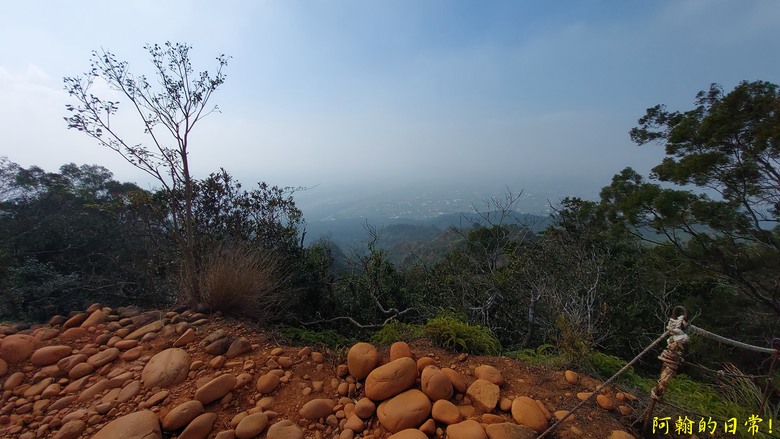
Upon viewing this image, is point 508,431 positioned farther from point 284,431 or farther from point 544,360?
point 284,431

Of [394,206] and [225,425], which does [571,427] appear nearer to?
[225,425]

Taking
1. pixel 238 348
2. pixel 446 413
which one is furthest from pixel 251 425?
pixel 446 413

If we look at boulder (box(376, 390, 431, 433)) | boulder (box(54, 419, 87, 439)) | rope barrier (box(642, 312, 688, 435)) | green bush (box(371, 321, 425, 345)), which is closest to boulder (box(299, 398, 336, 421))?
boulder (box(376, 390, 431, 433))

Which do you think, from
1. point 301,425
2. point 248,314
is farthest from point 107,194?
point 301,425

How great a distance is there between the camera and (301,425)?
5.74ft

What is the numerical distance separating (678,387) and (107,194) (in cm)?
1685

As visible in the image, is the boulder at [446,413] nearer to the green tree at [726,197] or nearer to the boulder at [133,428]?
the boulder at [133,428]

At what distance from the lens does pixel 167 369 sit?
2074 mm

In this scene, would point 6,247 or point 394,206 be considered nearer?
point 6,247

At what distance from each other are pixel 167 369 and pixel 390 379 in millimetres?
1655

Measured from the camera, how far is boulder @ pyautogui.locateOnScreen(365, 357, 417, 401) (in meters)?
1.87

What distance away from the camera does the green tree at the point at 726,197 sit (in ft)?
19.1

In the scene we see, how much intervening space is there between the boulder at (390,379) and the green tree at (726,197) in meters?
8.09

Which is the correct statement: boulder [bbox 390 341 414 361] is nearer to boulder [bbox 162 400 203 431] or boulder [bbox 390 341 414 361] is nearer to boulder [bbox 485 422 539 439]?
boulder [bbox 485 422 539 439]
